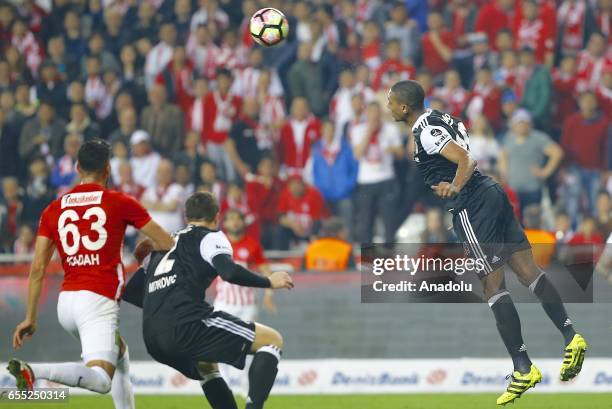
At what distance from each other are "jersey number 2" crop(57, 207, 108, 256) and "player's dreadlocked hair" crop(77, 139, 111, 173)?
0.32 metres

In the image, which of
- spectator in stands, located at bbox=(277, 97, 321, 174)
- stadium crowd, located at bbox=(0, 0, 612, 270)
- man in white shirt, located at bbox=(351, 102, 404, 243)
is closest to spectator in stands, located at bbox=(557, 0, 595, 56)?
stadium crowd, located at bbox=(0, 0, 612, 270)

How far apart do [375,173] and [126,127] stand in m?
3.90

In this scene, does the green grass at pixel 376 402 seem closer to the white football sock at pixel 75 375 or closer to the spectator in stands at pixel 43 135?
the white football sock at pixel 75 375

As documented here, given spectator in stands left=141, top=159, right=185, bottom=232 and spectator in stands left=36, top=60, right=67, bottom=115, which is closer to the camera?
spectator in stands left=141, top=159, right=185, bottom=232

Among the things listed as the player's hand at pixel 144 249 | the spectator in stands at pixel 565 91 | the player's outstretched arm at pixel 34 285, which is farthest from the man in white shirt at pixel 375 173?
the player's outstretched arm at pixel 34 285

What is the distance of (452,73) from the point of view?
16.7 metres

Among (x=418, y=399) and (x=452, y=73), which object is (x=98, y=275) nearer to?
(x=418, y=399)

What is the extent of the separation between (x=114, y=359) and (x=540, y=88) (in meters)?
9.86

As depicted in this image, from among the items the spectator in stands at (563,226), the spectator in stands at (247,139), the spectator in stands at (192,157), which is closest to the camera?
the spectator in stands at (563,226)

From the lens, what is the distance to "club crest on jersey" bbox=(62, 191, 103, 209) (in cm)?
849

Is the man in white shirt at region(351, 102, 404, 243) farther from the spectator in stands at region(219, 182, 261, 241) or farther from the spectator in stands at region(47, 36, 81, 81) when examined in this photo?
the spectator in stands at region(47, 36, 81, 81)

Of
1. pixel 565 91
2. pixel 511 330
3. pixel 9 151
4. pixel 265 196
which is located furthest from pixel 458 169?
pixel 9 151

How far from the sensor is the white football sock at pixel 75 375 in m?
8.04
